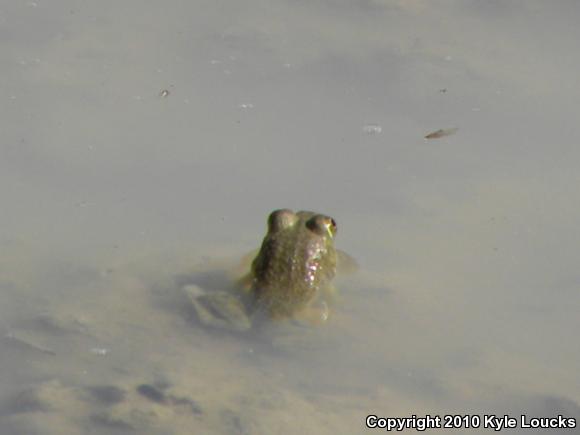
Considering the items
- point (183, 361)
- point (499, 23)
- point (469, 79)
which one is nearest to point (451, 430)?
point (183, 361)

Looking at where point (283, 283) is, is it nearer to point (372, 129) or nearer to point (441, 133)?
point (372, 129)

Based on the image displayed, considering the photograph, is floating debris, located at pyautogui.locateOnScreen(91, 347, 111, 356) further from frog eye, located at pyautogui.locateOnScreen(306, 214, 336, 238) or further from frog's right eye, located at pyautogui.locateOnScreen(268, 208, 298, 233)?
frog eye, located at pyautogui.locateOnScreen(306, 214, 336, 238)

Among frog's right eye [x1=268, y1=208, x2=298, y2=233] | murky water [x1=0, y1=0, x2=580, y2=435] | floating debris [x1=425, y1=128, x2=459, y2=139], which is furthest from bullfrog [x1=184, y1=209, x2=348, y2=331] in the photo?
floating debris [x1=425, y1=128, x2=459, y2=139]

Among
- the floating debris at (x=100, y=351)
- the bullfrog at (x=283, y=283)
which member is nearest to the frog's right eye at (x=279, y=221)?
the bullfrog at (x=283, y=283)

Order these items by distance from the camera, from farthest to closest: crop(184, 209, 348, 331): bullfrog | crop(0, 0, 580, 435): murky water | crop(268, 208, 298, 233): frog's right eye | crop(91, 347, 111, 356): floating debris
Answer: crop(268, 208, 298, 233): frog's right eye, crop(184, 209, 348, 331): bullfrog, crop(91, 347, 111, 356): floating debris, crop(0, 0, 580, 435): murky water

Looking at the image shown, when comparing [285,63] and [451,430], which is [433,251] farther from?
[285,63]

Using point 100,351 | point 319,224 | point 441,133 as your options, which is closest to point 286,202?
point 319,224
